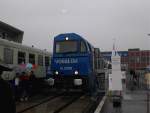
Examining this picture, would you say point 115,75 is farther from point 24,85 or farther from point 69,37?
point 69,37

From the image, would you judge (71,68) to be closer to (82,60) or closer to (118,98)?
(82,60)

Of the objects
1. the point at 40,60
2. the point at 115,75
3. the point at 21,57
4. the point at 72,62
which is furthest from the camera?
the point at 40,60

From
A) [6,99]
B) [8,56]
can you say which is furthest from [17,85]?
[6,99]

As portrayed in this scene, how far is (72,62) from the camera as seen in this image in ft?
79.4

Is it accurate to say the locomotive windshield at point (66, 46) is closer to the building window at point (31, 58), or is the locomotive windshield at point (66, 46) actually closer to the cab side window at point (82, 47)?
the cab side window at point (82, 47)

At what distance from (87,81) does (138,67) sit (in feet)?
126

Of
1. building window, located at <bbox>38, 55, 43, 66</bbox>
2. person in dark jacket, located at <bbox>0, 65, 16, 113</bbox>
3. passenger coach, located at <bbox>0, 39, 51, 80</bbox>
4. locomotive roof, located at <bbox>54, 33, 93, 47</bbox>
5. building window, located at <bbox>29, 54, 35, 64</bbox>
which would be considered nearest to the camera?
person in dark jacket, located at <bbox>0, 65, 16, 113</bbox>

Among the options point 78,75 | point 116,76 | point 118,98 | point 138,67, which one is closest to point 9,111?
point 116,76

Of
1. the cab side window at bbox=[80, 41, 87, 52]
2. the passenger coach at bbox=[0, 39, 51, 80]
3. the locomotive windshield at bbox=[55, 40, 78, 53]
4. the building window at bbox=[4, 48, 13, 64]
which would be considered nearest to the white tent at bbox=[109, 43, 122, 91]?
the passenger coach at bbox=[0, 39, 51, 80]

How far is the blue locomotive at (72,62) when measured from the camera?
77.9 ft

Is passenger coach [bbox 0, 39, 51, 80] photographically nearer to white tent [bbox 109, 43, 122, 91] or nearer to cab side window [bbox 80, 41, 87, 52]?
cab side window [bbox 80, 41, 87, 52]

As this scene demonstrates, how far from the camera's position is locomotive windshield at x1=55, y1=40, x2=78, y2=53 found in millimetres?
24516

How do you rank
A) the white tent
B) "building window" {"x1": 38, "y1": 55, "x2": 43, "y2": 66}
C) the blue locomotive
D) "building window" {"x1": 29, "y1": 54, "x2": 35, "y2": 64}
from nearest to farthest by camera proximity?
the white tent → the blue locomotive → "building window" {"x1": 29, "y1": 54, "x2": 35, "y2": 64} → "building window" {"x1": 38, "y1": 55, "x2": 43, "y2": 66}

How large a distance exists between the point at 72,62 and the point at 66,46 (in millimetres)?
1174
